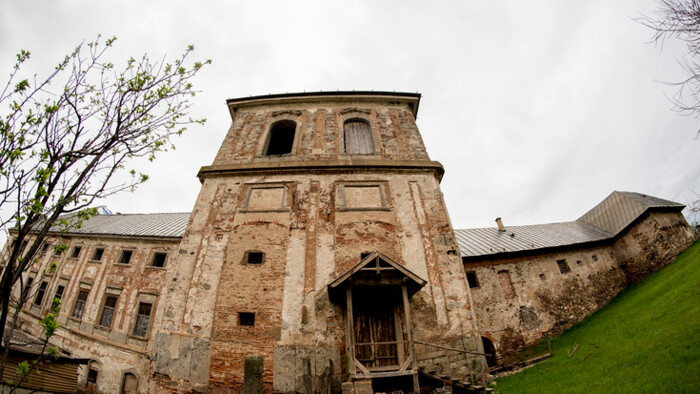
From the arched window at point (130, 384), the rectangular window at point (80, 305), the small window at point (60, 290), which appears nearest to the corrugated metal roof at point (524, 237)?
the arched window at point (130, 384)

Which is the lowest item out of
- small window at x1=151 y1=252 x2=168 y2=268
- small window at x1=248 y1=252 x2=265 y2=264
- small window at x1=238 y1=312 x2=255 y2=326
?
small window at x1=238 y1=312 x2=255 y2=326

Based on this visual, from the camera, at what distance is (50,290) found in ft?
66.4

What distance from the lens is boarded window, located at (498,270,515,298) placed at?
16156 mm

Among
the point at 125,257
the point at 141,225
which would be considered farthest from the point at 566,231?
the point at 141,225

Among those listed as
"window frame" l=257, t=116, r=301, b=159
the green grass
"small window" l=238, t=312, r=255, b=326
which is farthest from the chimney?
"small window" l=238, t=312, r=255, b=326

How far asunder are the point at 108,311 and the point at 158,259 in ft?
12.0

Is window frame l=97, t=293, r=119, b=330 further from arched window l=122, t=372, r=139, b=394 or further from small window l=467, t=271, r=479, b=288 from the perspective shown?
Result: small window l=467, t=271, r=479, b=288

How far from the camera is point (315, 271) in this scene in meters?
9.95

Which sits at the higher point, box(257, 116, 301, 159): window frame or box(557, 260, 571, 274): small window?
box(257, 116, 301, 159): window frame

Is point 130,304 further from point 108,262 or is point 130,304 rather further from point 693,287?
point 693,287

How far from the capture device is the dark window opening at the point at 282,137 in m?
15.1

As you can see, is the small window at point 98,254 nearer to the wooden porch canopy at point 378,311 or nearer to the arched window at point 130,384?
the arched window at point 130,384

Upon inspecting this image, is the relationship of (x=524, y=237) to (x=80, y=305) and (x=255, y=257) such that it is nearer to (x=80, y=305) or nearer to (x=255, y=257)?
(x=255, y=257)

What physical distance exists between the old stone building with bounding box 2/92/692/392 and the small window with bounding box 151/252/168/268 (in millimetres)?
82
